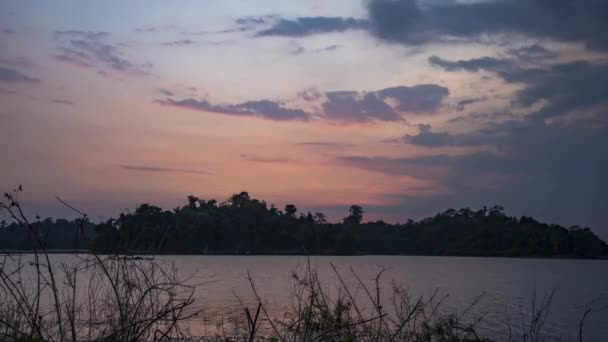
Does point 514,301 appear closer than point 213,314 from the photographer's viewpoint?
No

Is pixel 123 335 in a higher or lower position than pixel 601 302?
higher

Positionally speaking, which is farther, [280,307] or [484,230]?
[484,230]

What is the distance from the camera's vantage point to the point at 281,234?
116 m

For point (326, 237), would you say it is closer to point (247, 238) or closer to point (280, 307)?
point (247, 238)

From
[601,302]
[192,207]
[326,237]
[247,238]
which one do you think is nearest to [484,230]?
[326,237]

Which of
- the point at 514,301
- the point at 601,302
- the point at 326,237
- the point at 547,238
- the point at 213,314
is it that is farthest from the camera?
the point at 547,238

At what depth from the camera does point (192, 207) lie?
12100cm

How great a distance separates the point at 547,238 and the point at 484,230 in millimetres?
12256

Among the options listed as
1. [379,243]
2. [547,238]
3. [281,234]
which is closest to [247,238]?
[281,234]

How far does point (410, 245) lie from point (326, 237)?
30.1 meters

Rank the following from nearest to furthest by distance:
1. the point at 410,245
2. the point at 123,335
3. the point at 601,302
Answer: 1. the point at 123,335
2. the point at 601,302
3. the point at 410,245

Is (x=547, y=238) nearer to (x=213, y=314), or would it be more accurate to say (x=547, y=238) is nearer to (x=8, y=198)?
(x=213, y=314)

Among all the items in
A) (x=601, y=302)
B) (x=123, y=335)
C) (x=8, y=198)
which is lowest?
(x=601, y=302)

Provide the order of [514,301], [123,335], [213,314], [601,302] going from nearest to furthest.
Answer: [123,335] → [213,314] → [514,301] → [601,302]
